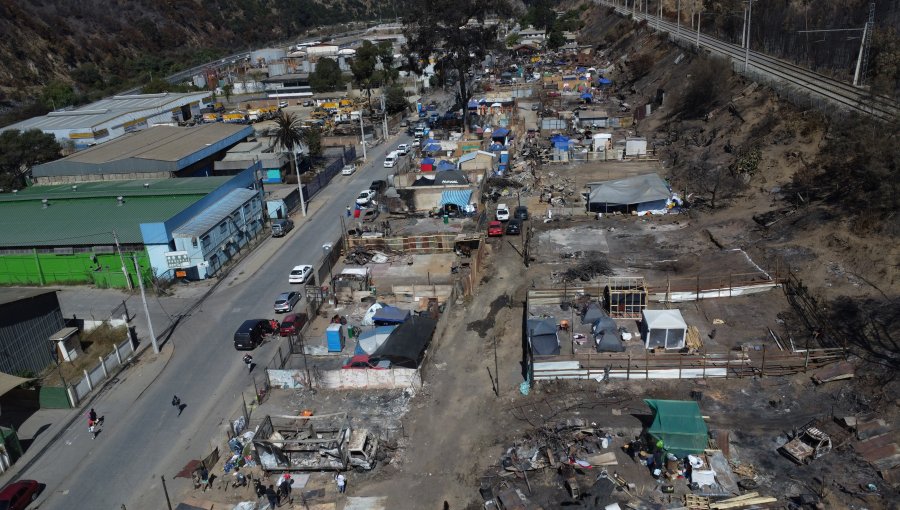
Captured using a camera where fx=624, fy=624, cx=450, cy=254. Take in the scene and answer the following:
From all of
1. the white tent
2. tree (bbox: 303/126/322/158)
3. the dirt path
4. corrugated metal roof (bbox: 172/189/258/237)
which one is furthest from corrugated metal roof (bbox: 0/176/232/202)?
the white tent

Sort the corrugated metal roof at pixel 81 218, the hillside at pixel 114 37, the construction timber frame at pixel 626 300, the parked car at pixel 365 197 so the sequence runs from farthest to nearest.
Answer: the hillside at pixel 114 37 < the parked car at pixel 365 197 < the corrugated metal roof at pixel 81 218 < the construction timber frame at pixel 626 300

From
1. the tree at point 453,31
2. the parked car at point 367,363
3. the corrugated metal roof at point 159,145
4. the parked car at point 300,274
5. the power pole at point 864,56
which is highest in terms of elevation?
the tree at point 453,31

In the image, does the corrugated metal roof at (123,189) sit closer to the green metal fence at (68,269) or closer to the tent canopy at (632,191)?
the green metal fence at (68,269)

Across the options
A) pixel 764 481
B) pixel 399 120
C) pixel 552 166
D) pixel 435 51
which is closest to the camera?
pixel 764 481

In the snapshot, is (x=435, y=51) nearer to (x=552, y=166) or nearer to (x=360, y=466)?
(x=552, y=166)

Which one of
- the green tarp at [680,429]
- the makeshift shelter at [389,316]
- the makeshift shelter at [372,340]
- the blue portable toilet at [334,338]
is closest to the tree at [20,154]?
the blue portable toilet at [334,338]

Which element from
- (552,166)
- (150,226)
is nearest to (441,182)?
(552,166)

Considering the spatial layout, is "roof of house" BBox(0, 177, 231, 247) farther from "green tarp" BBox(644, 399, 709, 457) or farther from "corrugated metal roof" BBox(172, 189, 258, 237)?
"green tarp" BBox(644, 399, 709, 457)
